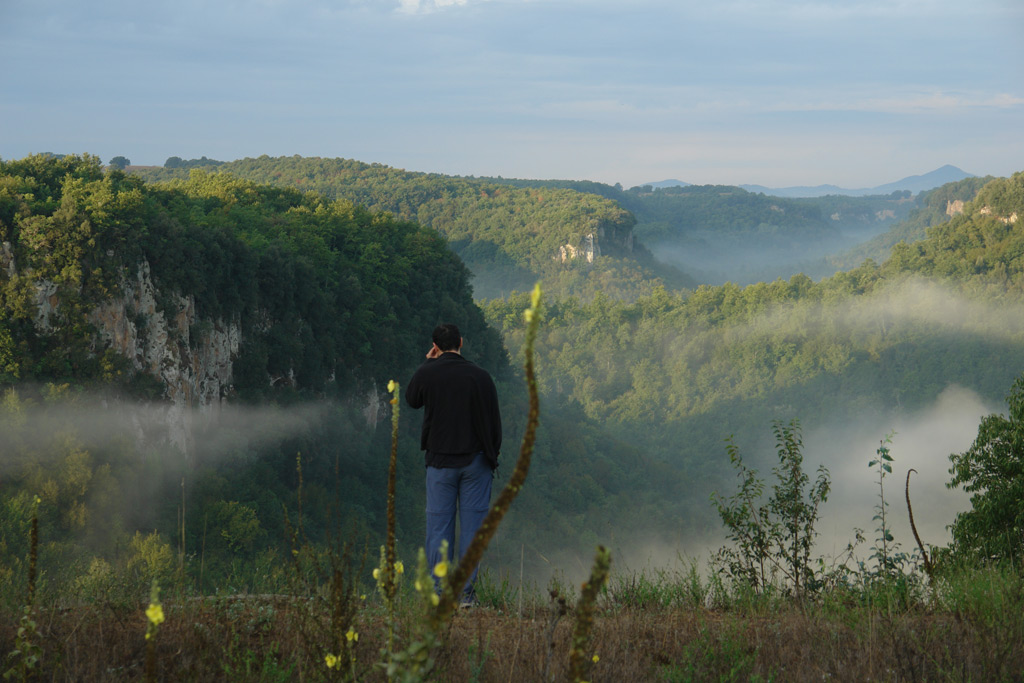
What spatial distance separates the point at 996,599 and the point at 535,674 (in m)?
2.30

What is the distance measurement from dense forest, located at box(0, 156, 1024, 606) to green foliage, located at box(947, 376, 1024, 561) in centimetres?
553

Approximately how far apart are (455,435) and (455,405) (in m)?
0.18

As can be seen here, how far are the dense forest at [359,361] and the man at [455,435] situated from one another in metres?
0.68

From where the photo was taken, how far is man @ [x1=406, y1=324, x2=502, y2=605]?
479 centimetres

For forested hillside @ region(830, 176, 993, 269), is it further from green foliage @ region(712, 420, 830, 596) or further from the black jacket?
the black jacket

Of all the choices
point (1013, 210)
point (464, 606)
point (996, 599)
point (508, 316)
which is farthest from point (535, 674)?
point (1013, 210)

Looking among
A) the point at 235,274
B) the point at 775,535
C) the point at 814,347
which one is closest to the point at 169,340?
the point at 235,274

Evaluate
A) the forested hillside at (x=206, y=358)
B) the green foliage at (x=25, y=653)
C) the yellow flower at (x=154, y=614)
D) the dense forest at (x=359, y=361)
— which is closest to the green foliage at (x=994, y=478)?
the dense forest at (x=359, y=361)

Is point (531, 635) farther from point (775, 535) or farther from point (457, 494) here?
point (775, 535)

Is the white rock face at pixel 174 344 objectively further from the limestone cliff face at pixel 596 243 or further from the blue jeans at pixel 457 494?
the limestone cliff face at pixel 596 243

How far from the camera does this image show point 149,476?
28750 mm

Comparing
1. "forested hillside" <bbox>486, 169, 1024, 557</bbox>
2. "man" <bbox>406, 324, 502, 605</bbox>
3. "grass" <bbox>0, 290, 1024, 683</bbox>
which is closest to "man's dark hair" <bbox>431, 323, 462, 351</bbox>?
"man" <bbox>406, 324, 502, 605</bbox>

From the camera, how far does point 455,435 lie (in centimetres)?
479

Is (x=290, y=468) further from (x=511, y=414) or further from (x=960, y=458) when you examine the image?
(x=960, y=458)
